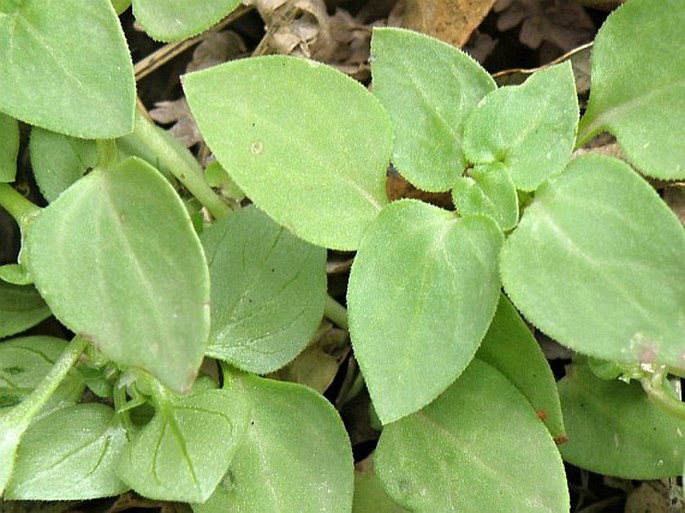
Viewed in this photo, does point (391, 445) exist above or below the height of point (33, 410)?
below

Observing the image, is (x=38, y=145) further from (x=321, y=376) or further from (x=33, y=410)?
(x=321, y=376)

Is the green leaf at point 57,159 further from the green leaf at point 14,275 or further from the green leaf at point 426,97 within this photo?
the green leaf at point 426,97

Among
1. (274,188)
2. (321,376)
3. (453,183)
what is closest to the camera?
(274,188)

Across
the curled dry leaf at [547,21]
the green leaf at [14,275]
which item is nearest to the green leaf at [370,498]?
the green leaf at [14,275]

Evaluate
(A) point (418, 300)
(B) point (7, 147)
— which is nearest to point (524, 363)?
(A) point (418, 300)

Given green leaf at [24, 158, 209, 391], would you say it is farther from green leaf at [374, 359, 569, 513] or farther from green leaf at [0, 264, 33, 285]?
green leaf at [374, 359, 569, 513]

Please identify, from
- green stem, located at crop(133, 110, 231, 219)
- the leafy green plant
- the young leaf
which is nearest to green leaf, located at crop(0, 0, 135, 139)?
the leafy green plant

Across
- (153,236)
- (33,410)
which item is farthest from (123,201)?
(33,410)
